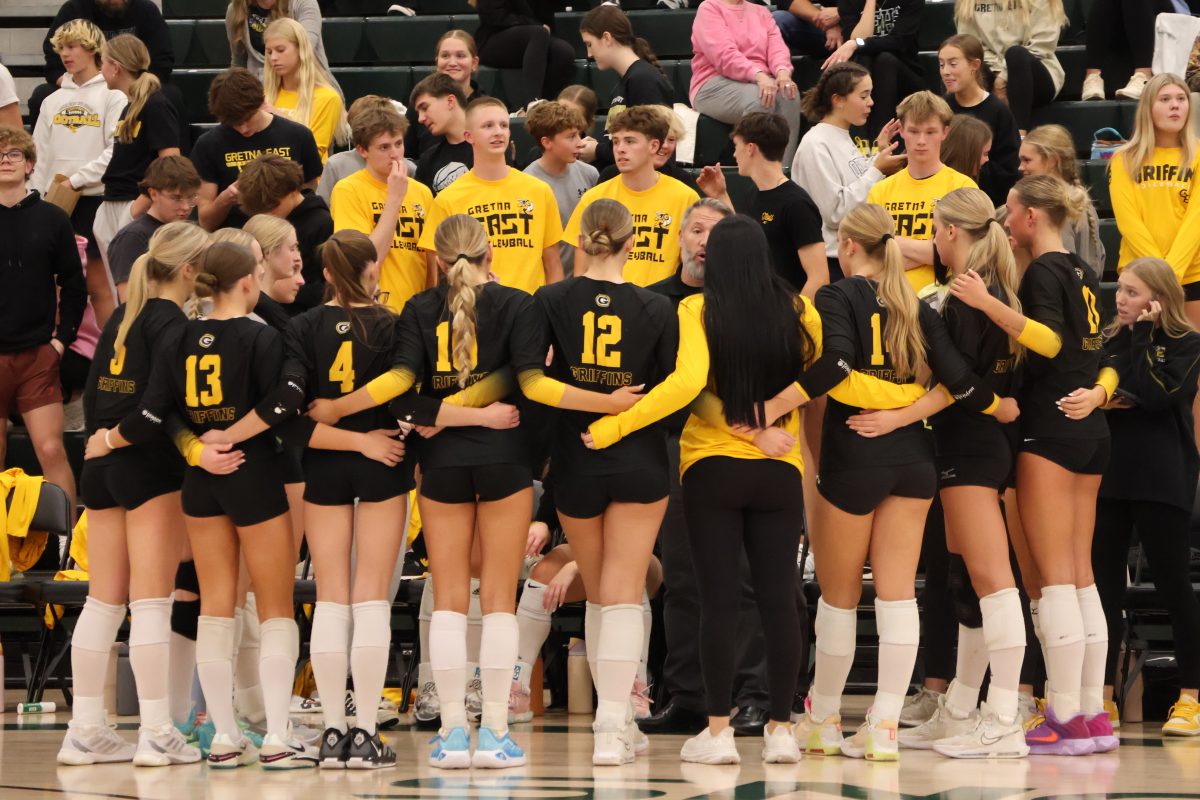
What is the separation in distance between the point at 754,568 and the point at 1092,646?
1340 mm

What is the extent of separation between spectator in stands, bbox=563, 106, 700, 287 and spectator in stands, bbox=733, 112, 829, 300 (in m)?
0.32

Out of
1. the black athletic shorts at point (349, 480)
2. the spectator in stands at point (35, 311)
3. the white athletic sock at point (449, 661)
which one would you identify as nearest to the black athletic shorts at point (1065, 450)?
the white athletic sock at point (449, 661)

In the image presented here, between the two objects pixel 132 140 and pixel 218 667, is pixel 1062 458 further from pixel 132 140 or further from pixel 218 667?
pixel 132 140

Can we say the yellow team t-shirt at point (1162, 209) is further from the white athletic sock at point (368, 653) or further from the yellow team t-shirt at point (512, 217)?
the white athletic sock at point (368, 653)

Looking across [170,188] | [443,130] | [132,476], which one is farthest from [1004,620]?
[170,188]

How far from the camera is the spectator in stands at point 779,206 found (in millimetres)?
6383

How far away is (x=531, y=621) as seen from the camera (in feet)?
20.0

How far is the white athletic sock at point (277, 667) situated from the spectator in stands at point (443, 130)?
276 cm

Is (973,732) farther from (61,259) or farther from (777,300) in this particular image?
(61,259)

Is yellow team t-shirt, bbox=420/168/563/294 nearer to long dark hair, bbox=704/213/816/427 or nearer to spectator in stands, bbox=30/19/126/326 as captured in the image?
long dark hair, bbox=704/213/816/427

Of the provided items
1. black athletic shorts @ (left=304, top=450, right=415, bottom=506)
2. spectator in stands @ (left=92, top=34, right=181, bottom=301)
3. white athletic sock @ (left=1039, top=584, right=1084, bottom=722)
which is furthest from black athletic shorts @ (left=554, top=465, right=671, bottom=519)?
spectator in stands @ (left=92, top=34, right=181, bottom=301)

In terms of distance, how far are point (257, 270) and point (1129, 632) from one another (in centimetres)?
379

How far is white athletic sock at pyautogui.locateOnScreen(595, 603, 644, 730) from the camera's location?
512cm

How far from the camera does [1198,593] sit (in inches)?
253
